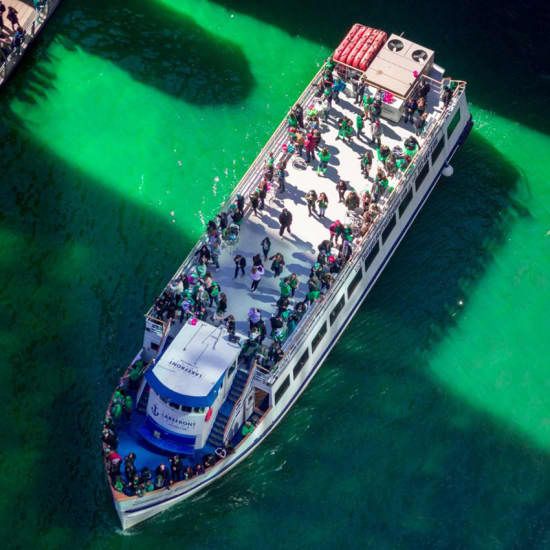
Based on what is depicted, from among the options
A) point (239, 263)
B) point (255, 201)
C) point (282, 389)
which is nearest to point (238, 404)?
point (282, 389)

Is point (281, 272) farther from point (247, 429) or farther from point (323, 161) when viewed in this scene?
point (247, 429)

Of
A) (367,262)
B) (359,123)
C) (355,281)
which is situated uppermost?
(359,123)

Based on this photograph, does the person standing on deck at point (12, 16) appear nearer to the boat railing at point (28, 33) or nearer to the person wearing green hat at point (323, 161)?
the boat railing at point (28, 33)

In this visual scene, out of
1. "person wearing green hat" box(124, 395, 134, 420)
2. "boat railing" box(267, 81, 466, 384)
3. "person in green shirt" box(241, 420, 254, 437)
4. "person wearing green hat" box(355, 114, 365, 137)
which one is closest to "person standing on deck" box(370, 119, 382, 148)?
"person wearing green hat" box(355, 114, 365, 137)

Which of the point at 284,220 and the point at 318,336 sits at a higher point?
the point at 284,220

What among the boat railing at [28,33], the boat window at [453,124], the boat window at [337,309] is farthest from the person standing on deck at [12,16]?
the boat window at [337,309]

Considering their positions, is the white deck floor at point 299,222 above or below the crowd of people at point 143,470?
above

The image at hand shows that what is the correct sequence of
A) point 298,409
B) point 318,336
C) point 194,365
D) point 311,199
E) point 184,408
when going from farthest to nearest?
point 311,199 → point 298,409 → point 318,336 → point 194,365 → point 184,408
